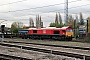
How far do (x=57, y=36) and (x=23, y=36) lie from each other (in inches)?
439

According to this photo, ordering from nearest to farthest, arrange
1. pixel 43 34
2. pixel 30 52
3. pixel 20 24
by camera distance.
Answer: pixel 30 52 → pixel 43 34 → pixel 20 24

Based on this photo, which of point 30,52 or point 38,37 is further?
point 38,37

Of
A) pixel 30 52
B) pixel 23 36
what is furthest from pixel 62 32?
pixel 30 52

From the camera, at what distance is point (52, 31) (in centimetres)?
4000

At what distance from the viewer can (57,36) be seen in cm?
3891

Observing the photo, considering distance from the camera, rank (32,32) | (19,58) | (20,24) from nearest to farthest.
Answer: (19,58) → (32,32) → (20,24)

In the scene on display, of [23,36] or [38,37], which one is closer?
[38,37]

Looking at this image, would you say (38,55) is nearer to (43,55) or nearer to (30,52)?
(43,55)

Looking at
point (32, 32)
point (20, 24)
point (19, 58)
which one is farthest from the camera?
point (20, 24)

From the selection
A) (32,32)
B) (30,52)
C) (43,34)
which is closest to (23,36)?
(32,32)

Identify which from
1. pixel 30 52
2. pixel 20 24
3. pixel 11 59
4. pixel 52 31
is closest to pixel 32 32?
pixel 52 31

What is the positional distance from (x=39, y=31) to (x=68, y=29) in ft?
22.2

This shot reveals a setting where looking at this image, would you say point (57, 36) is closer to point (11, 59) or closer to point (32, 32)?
point (32, 32)

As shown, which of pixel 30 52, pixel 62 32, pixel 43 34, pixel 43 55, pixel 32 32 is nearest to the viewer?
pixel 43 55
